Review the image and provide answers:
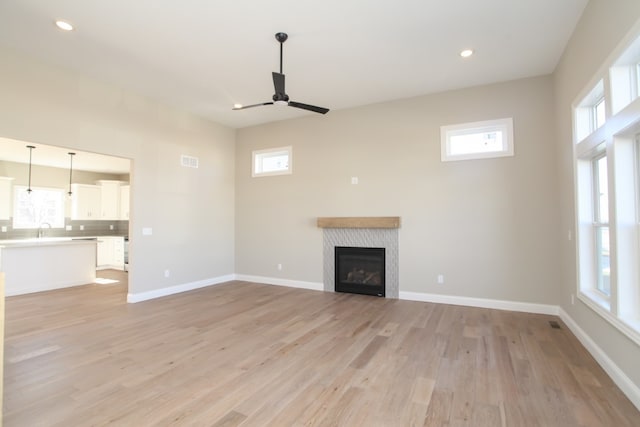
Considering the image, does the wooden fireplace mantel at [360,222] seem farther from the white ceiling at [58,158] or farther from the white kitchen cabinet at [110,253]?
the white kitchen cabinet at [110,253]

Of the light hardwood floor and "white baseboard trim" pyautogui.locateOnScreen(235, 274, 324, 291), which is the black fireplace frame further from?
the light hardwood floor

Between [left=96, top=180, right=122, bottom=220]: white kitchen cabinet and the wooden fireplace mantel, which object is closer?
the wooden fireplace mantel

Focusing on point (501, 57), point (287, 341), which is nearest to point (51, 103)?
point (287, 341)

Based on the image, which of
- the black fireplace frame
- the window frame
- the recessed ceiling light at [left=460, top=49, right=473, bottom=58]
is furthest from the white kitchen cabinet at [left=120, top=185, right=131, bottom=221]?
the recessed ceiling light at [left=460, top=49, right=473, bottom=58]

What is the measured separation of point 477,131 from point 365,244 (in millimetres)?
2478

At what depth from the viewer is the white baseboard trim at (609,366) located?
2.18 meters

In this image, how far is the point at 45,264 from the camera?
590cm

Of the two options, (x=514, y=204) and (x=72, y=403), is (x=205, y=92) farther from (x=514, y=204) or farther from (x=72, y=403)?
(x=514, y=204)

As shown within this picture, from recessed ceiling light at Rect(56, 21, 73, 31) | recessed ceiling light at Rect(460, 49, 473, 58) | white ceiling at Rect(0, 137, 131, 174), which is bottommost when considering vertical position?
white ceiling at Rect(0, 137, 131, 174)

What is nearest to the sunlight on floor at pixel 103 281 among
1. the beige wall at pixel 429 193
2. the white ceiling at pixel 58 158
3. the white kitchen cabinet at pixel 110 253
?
the white kitchen cabinet at pixel 110 253

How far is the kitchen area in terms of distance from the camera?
19.0 feet

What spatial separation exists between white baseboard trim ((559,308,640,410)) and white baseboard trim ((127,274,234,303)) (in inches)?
224

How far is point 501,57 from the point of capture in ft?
12.7

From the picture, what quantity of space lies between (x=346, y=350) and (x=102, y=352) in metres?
2.38
